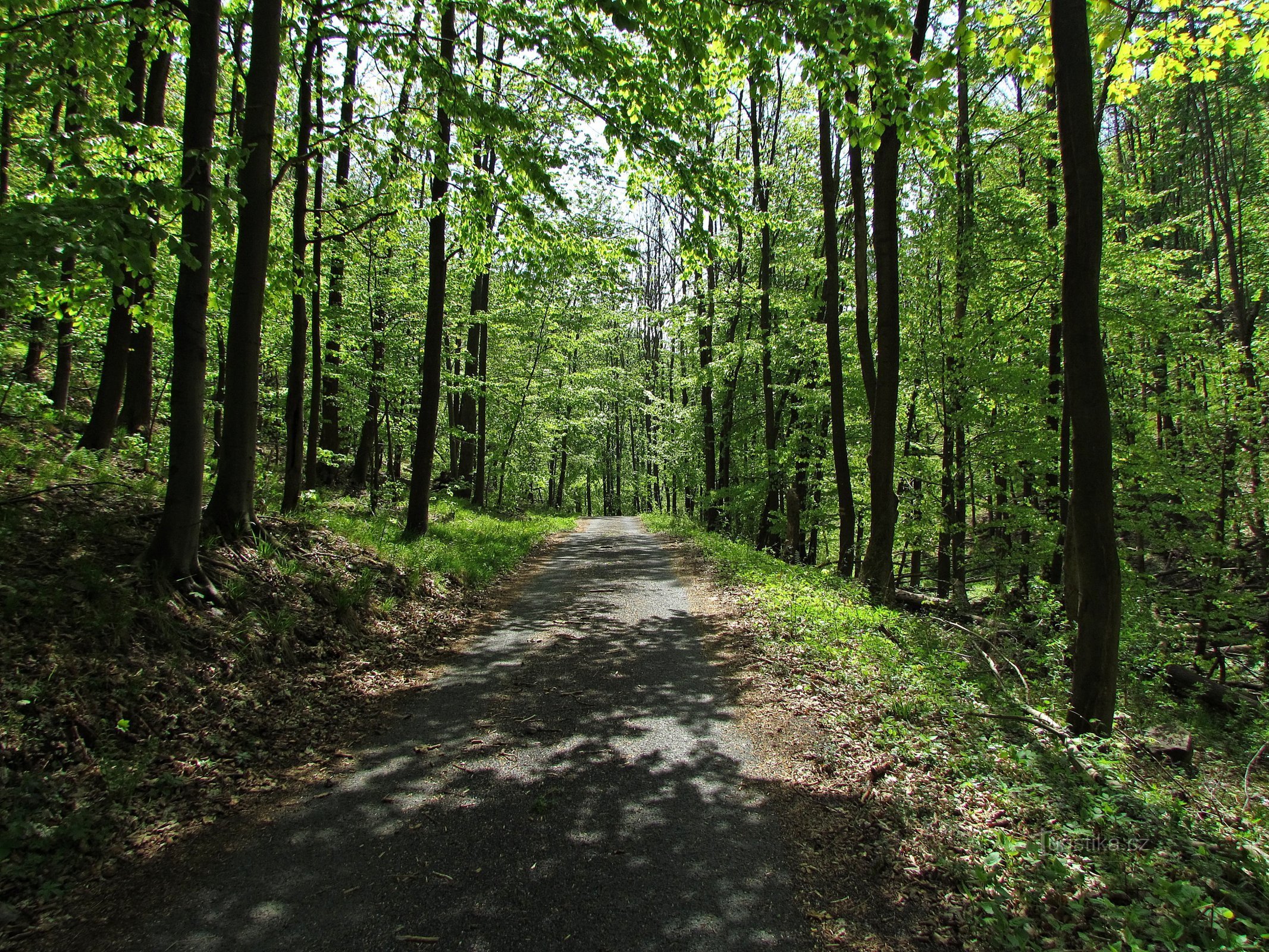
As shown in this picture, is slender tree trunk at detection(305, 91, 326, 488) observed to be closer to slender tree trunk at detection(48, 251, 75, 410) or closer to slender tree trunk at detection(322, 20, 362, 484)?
slender tree trunk at detection(322, 20, 362, 484)

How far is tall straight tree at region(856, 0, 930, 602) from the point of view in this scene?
29.6 feet

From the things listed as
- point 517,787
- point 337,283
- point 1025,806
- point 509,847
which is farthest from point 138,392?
point 1025,806

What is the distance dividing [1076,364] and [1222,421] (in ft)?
37.0

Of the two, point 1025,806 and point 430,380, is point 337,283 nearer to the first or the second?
point 430,380

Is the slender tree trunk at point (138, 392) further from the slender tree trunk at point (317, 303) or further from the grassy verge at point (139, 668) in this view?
the slender tree trunk at point (317, 303)

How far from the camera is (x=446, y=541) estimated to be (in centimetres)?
1213

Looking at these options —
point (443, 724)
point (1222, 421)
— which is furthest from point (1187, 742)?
point (1222, 421)

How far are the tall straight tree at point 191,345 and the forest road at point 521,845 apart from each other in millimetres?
2531

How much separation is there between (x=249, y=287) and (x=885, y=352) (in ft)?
27.8

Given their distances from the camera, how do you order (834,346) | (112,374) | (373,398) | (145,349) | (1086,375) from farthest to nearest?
1. (373,398)
2. (834,346)
3. (145,349)
4. (112,374)
5. (1086,375)

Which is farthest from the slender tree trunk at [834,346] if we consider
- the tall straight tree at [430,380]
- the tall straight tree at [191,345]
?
the tall straight tree at [191,345]

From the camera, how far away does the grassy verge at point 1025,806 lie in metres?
2.70

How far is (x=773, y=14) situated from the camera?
459 centimetres

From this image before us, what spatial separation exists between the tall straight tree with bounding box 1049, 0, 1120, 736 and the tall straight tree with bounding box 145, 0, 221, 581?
6925mm
